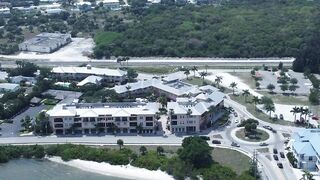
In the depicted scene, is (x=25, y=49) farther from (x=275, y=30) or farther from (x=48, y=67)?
(x=275, y=30)

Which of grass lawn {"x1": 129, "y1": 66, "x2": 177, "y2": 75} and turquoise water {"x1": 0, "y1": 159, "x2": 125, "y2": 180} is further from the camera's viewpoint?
grass lawn {"x1": 129, "y1": 66, "x2": 177, "y2": 75}

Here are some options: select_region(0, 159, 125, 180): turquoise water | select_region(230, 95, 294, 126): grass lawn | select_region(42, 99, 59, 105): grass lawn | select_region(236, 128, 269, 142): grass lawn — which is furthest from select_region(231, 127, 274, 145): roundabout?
select_region(42, 99, 59, 105): grass lawn

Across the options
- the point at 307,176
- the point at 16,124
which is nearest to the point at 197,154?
the point at 307,176

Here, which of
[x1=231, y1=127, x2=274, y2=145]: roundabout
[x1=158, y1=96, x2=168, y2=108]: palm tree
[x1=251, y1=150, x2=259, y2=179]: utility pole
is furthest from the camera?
[x1=158, y1=96, x2=168, y2=108]: palm tree

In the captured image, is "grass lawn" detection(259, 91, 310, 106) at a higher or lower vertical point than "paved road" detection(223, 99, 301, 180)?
higher

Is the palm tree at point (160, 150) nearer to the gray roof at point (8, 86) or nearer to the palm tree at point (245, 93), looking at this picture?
the palm tree at point (245, 93)

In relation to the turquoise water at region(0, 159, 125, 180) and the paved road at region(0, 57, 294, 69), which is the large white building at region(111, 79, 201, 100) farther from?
the turquoise water at region(0, 159, 125, 180)

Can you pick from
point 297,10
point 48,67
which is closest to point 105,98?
point 48,67
